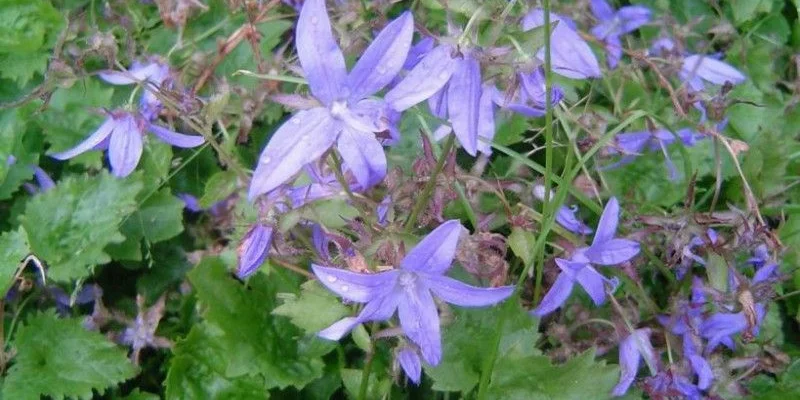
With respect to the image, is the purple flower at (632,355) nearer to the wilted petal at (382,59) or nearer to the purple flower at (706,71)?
the purple flower at (706,71)

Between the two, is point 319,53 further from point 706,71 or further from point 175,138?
point 706,71

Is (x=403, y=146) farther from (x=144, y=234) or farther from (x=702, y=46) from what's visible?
(x=702, y=46)

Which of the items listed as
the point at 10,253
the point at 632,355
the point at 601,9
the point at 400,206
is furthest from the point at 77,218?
the point at 601,9

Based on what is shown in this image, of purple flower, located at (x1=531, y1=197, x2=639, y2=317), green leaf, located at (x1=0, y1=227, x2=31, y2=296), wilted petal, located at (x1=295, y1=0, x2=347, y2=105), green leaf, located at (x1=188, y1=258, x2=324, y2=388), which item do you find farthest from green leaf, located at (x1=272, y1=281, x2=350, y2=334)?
green leaf, located at (x1=0, y1=227, x2=31, y2=296)

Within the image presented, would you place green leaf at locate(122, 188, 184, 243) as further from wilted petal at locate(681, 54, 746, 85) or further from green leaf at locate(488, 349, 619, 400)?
wilted petal at locate(681, 54, 746, 85)

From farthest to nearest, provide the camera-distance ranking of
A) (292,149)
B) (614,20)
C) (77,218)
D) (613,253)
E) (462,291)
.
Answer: (614,20) → (77,218) → (613,253) → (462,291) → (292,149)

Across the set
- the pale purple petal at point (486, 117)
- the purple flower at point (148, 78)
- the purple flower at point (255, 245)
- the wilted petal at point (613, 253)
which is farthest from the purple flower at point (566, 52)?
the purple flower at point (148, 78)

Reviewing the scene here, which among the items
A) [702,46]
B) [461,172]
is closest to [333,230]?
[461,172]
